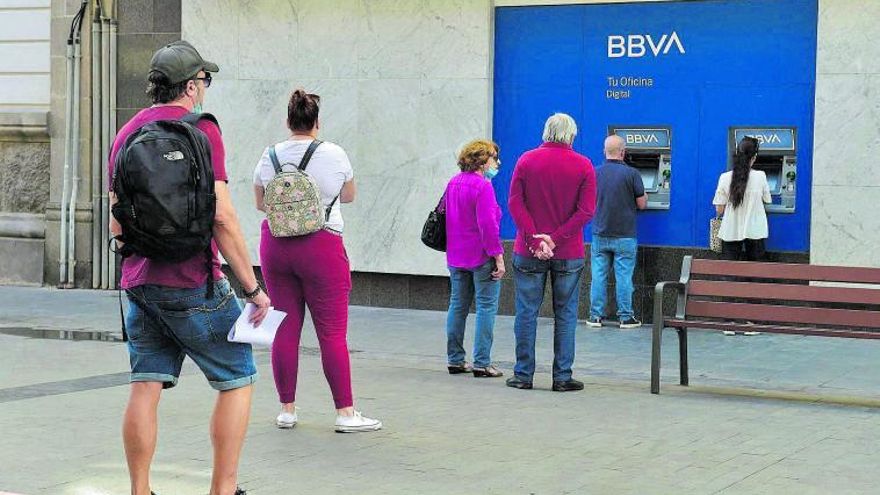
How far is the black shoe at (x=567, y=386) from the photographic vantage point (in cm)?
931

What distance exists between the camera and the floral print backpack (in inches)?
294

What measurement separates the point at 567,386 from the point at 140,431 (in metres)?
4.26

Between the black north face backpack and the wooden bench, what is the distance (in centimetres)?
438

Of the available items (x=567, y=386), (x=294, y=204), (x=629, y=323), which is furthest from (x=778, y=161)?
(x=294, y=204)

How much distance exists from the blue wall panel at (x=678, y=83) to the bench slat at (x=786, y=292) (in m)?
3.51

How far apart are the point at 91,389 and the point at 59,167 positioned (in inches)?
298

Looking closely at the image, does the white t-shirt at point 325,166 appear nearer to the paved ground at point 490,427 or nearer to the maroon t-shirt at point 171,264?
the paved ground at point 490,427

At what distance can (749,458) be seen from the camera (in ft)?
23.0

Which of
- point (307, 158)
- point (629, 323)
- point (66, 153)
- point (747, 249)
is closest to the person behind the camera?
point (307, 158)

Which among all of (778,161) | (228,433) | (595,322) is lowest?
(595,322)

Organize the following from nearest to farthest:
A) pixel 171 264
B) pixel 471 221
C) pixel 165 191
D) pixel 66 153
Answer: pixel 165 191 → pixel 171 264 → pixel 471 221 → pixel 66 153

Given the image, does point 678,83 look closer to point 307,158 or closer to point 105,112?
point 105,112

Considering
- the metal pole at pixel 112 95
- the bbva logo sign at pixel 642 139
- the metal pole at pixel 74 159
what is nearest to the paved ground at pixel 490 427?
the bbva logo sign at pixel 642 139

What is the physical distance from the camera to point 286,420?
306 inches
